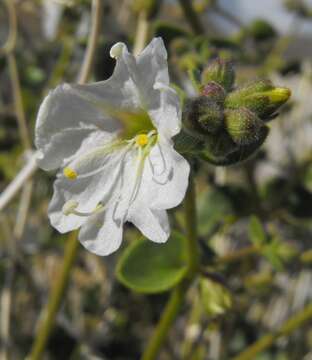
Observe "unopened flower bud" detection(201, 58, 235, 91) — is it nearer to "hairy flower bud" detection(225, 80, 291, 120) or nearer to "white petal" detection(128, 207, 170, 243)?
"hairy flower bud" detection(225, 80, 291, 120)

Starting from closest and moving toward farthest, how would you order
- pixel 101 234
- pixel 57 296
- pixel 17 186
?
pixel 101 234 → pixel 17 186 → pixel 57 296

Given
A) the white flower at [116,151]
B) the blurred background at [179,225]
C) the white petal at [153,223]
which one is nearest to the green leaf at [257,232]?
the blurred background at [179,225]

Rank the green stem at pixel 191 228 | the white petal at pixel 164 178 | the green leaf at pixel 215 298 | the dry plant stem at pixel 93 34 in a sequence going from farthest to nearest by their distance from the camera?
the dry plant stem at pixel 93 34
the green leaf at pixel 215 298
the green stem at pixel 191 228
the white petal at pixel 164 178

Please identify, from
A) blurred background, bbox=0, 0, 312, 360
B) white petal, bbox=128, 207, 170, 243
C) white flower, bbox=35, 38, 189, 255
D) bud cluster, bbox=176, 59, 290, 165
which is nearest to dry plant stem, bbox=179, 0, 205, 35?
blurred background, bbox=0, 0, 312, 360

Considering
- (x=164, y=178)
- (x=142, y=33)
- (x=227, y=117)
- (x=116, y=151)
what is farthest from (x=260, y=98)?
(x=142, y=33)

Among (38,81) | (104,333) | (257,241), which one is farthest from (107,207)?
(38,81)

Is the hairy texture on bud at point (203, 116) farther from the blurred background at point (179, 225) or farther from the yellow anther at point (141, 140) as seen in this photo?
the blurred background at point (179, 225)

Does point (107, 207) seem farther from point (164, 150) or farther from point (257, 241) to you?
point (257, 241)

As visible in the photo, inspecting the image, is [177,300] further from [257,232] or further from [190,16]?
[190,16]
